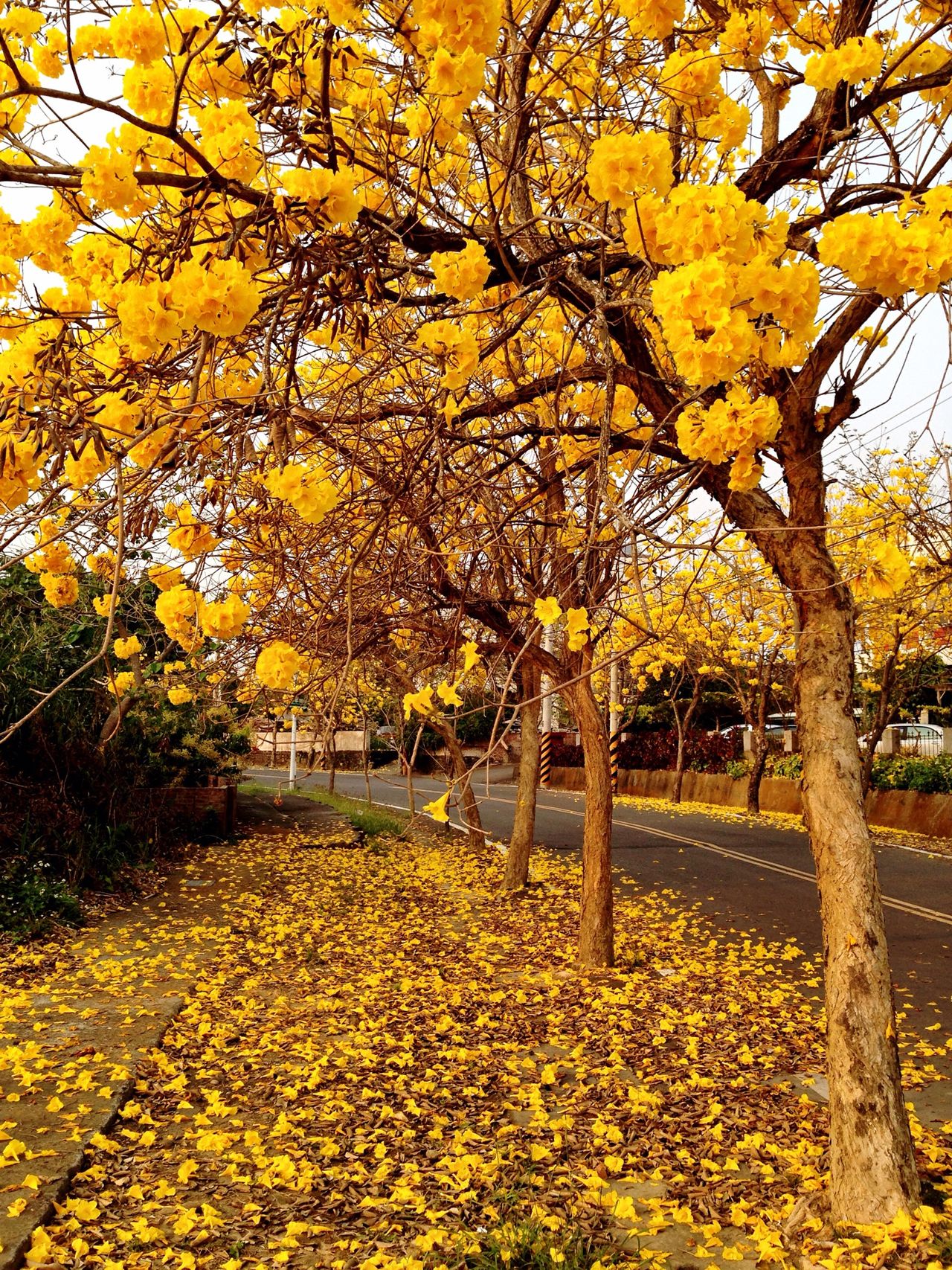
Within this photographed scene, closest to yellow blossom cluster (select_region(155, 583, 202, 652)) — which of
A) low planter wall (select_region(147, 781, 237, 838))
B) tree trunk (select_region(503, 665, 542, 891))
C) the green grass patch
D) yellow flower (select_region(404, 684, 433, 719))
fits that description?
yellow flower (select_region(404, 684, 433, 719))

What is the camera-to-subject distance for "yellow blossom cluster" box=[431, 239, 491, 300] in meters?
2.66

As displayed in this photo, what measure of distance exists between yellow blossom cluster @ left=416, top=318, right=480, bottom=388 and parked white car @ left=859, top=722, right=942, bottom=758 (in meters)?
15.4

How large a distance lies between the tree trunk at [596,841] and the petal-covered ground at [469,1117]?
0.77ft

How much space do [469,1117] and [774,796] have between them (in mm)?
16049

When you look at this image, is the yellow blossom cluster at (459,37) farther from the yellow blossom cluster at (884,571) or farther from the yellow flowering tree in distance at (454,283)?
the yellow blossom cluster at (884,571)

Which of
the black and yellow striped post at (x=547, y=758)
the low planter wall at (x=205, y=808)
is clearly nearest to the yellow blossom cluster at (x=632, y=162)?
the low planter wall at (x=205, y=808)

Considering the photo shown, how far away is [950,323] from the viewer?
2578 mm

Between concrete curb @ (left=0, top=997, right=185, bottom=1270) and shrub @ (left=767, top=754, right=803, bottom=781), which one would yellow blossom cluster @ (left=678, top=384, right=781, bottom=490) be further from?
shrub @ (left=767, top=754, right=803, bottom=781)

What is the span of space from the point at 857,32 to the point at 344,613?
10.1 ft

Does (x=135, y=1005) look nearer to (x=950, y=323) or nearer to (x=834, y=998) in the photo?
(x=834, y=998)

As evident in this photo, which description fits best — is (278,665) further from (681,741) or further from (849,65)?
(681,741)

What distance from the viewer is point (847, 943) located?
10.6 ft

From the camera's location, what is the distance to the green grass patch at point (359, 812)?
577 inches

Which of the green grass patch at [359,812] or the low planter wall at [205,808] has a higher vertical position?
the low planter wall at [205,808]
